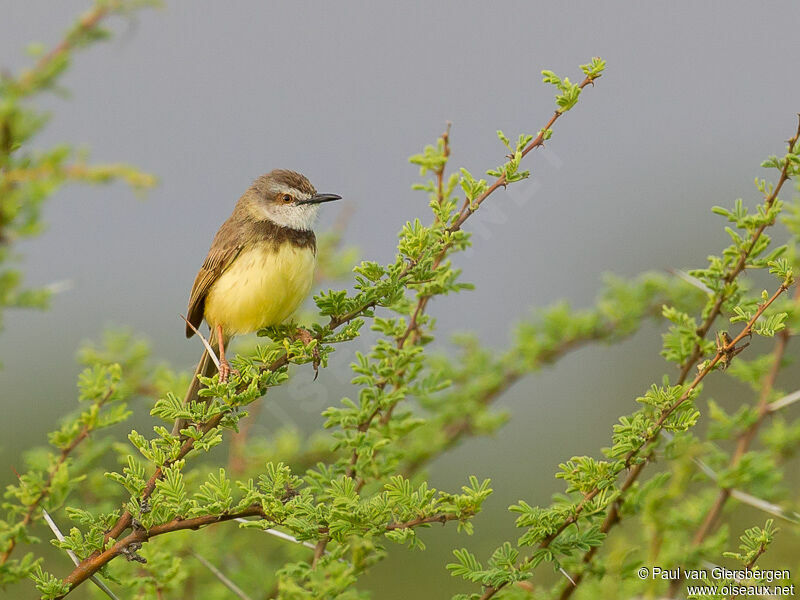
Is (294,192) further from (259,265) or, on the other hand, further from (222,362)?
(222,362)

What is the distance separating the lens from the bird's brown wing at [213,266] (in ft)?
18.2

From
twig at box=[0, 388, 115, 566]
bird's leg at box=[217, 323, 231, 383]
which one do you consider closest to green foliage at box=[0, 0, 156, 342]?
twig at box=[0, 388, 115, 566]

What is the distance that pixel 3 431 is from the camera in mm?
11000

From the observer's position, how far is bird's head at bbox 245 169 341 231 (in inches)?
224

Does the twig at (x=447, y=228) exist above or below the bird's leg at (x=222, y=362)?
above

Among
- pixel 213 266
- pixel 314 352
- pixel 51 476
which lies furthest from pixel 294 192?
pixel 51 476

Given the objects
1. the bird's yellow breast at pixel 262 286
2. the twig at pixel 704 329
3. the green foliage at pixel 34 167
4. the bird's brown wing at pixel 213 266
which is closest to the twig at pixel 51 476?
the green foliage at pixel 34 167

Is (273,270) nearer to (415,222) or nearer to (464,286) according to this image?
(464,286)

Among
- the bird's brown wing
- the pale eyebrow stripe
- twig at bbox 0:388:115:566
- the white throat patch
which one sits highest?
the pale eyebrow stripe

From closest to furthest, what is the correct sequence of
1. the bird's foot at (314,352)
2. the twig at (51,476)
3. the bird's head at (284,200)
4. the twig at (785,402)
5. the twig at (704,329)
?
the twig at (785,402)
the twig at (704,329)
the twig at (51,476)
the bird's foot at (314,352)
the bird's head at (284,200)

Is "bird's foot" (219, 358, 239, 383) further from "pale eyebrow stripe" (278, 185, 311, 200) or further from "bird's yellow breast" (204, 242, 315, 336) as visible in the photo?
"pale eyebrow stripe" (278, 185, 311, 200)

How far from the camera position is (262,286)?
203 inches

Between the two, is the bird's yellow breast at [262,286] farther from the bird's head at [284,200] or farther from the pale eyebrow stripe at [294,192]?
the pale eyebrow stripe at [294,192]

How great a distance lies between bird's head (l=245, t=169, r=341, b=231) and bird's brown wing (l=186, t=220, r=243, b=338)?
0.75 ft
